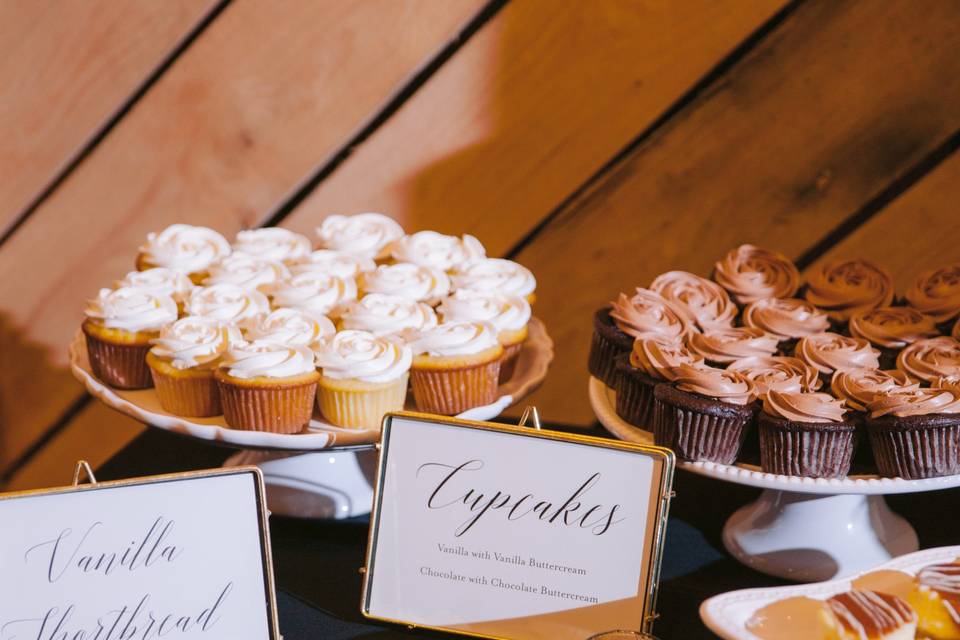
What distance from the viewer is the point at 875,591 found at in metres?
1.08

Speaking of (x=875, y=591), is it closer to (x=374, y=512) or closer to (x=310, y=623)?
(x=374, y=512)

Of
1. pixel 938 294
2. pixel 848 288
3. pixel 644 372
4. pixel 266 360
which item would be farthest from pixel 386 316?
pixel 938 294

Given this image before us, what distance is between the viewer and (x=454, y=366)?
4.99ft

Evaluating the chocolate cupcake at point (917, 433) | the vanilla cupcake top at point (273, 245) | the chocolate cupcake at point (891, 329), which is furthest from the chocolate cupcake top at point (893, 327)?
the vanilla cupcake top at point (273, 245)

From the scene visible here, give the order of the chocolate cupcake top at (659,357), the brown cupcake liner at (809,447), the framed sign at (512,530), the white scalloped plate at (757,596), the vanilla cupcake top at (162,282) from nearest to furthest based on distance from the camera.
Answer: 1. the white scalloped plate at (757,596)
2. the framed sign at (512,530)
3. the brown cupcake liner at (809,447)
4. the chocolate cupcake top at (659,357)
5. the vanilla cupcake top at (162,282)

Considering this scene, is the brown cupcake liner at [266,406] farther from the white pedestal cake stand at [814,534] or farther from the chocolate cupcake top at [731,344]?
the chocolate cupcake top at [731,344]

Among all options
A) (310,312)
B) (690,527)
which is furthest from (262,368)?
(690,527)

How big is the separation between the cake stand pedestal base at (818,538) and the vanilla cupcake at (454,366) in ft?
1.53

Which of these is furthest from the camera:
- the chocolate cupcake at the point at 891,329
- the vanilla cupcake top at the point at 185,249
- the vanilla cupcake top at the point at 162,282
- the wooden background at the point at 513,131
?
the wooden background at the point at 513,131

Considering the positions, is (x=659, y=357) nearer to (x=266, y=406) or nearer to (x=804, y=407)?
(x=804, y=407)

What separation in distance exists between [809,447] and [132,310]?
1.08m

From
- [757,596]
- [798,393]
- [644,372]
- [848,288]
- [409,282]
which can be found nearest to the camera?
[757,596]

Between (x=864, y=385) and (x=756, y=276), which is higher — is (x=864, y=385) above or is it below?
below

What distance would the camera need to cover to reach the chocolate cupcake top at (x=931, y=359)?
4.40ft
